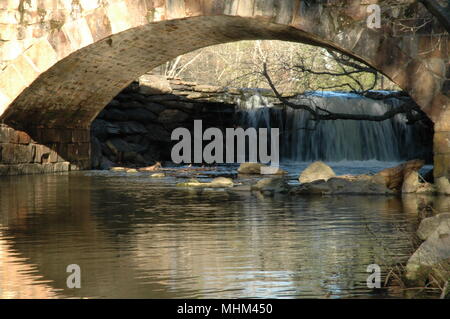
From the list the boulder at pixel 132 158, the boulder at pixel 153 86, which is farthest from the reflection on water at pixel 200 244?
the boulder at pixel 153 86

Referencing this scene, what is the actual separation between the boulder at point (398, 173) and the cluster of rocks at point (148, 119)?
10.2 meters

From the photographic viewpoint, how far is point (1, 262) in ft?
14.5

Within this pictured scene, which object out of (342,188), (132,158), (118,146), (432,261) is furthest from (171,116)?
(432,261)

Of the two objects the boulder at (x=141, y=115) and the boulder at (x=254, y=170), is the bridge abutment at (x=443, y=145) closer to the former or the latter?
the boulder at (x=254, y=170)

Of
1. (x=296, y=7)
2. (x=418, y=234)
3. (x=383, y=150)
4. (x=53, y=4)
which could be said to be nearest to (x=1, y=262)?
(x=418, y=234)

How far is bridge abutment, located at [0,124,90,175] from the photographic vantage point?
539 inches

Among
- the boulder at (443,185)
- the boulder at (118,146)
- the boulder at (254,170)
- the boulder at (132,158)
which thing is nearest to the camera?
the boulder at (443,185)

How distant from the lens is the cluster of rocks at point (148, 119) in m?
19.5

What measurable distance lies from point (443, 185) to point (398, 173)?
1.05m

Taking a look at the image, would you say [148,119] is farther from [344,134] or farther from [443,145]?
[443,145]

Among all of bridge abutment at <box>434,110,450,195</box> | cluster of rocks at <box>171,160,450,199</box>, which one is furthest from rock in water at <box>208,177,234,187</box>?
bridge abutment at <box>434,110,450,195</box>

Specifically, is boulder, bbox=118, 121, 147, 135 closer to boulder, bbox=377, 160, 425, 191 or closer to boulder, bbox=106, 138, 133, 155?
boulder, bbox=106, 138, 133, 155

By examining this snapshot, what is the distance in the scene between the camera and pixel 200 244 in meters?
5.04
